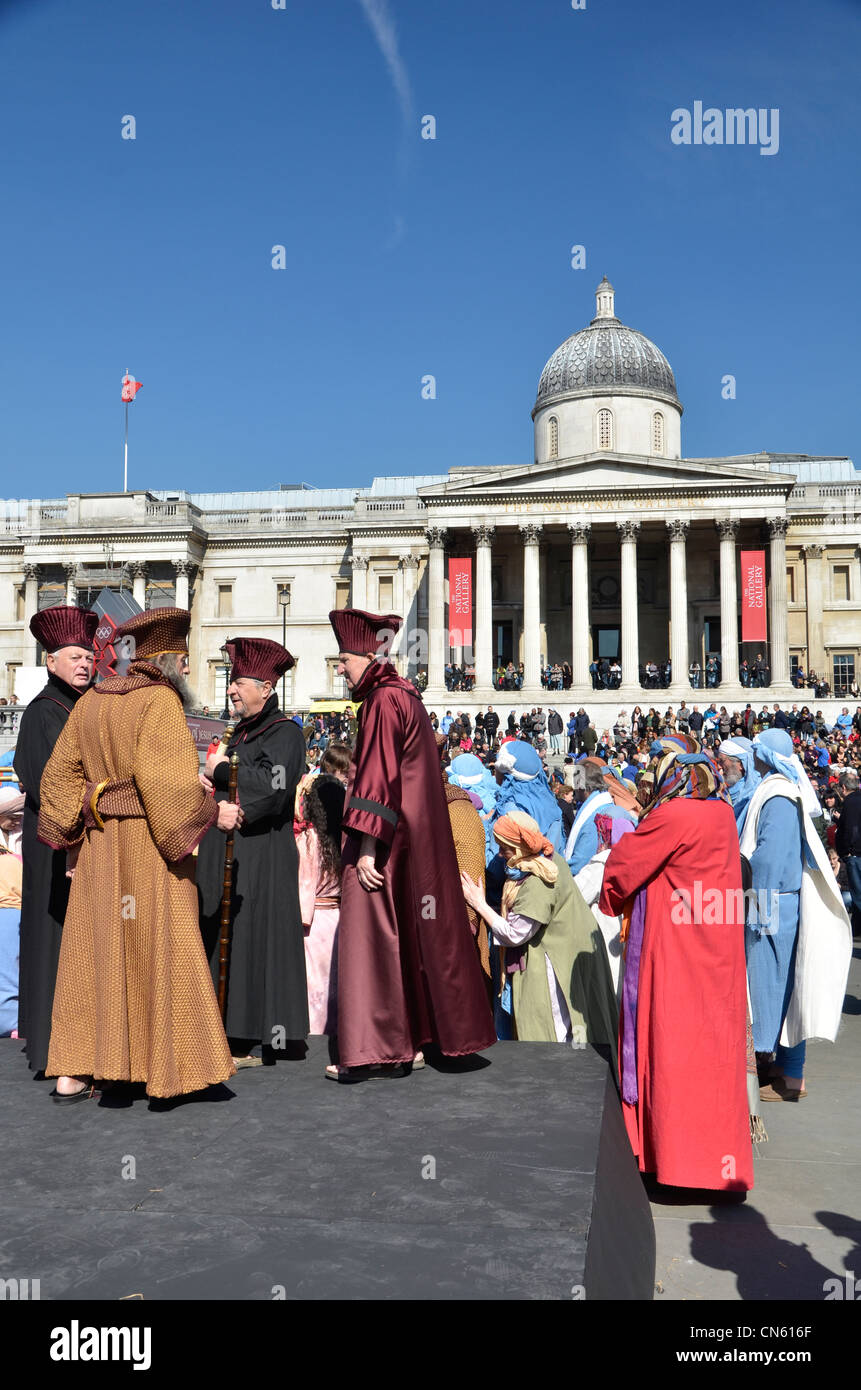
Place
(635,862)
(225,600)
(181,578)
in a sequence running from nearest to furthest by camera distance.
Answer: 1. (635,862)
2. (181,578)
3. (225,600)

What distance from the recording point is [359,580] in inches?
1967

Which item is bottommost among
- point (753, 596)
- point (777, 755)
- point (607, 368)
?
point (777, 755)

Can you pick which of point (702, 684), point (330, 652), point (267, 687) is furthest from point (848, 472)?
point (267, 687)

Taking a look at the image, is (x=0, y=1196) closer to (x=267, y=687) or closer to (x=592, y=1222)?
(x=592, y=1222)

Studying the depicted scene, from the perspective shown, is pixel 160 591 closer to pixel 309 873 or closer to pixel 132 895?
pixel 309 873

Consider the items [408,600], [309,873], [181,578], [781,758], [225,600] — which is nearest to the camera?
[309,873]

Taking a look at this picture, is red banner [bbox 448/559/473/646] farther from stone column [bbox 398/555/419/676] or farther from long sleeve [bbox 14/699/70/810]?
long sleeve [bbox 14/699/70/810]

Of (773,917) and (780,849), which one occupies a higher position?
(780,849)

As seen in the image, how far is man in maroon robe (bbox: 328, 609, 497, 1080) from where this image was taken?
193 inches

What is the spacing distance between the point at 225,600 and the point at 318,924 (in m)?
47.2

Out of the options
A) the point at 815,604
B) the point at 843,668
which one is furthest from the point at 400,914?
the point at 843,668

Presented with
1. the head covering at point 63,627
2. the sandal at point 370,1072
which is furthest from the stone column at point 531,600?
the sandal at point 370,1072

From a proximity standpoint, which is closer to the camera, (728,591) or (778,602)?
(778,602)
